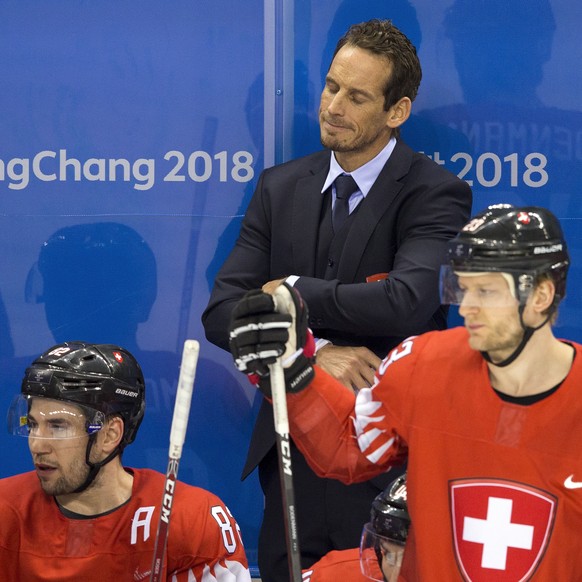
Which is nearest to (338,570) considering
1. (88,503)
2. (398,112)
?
(88,503)

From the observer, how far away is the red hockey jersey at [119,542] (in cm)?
330

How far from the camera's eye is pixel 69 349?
3.53m

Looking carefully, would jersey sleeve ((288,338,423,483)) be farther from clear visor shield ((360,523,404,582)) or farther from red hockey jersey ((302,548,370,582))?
red hockey jersey ((302,548,370,582))

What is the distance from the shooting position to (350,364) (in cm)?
349

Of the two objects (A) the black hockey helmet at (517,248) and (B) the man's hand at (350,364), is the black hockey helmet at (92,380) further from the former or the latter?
(A) the black hockey helmet at (517,248)

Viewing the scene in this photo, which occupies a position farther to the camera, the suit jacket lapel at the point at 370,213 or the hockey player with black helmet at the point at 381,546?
the suit jacket lapel at the point at 370,213

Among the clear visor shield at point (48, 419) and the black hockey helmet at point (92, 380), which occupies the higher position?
the black hockey helmet at point (92, 380)

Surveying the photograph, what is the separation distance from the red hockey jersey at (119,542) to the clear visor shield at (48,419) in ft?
0.65

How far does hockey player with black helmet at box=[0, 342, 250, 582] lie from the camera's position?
3322 mm

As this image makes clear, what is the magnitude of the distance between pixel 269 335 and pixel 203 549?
3.38 feet

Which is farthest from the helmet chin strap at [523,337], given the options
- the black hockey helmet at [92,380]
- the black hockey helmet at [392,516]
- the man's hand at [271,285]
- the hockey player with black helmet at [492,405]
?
the black hockey helmet at [92,380]

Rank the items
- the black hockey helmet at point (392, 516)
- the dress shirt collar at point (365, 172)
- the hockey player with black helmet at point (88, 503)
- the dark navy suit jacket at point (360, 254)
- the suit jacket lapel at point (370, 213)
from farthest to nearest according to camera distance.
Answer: the dress shirt collar at point (365, 172), the suit jacket lapel at point (370, 213), the dark navy suit jacket at point (360, 254), the hockey player with black helmet at point (88, 503), the black hockey helmet at point (392, 516)

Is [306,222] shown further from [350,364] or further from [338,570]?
[338,570]

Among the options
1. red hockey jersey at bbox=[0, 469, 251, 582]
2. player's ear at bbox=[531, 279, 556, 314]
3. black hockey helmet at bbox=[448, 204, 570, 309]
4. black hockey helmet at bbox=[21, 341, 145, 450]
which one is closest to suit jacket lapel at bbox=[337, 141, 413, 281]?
black hockey helmet at bbox=[21, 341, 145, 450]
